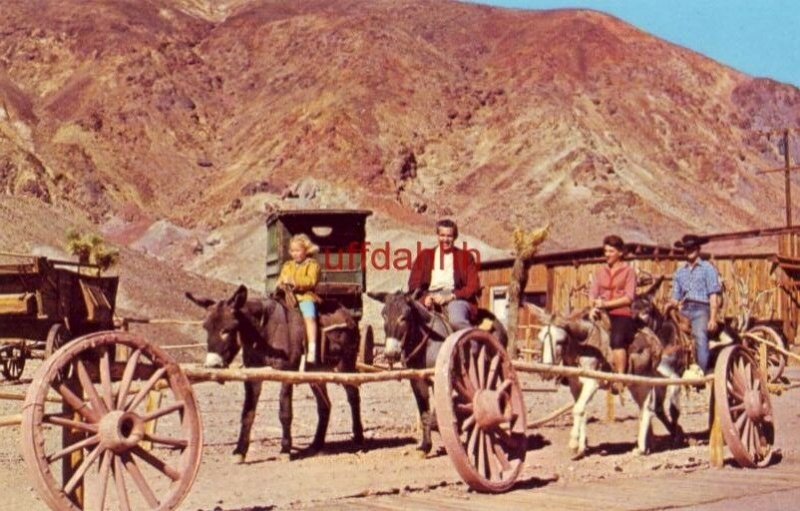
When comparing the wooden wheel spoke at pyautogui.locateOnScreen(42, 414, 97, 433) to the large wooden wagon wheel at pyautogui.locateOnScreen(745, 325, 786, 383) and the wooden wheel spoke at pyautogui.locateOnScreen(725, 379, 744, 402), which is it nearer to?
the wooden wheel spoke at pyautogui.locateOnScreen(725, 379, 744, 402)

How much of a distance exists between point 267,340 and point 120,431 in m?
5.74

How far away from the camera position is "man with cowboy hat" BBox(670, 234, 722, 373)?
520 inches

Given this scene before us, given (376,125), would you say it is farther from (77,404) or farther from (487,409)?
(77,404)

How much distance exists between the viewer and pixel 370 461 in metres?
12.0

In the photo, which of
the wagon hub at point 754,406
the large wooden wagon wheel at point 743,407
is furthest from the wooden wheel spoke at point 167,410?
the wagon hub at point 754,406

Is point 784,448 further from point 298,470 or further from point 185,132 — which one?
point 185,132

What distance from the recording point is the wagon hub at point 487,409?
329 inches

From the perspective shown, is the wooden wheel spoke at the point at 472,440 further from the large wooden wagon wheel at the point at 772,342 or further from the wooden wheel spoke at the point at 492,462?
the large wooden wagon wheel at the point at 772,342

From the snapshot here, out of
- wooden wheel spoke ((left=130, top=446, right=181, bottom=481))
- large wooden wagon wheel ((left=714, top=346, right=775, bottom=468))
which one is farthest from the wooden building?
wooden wheel spoke ((left=130, top=446, right=181, bottom=481))

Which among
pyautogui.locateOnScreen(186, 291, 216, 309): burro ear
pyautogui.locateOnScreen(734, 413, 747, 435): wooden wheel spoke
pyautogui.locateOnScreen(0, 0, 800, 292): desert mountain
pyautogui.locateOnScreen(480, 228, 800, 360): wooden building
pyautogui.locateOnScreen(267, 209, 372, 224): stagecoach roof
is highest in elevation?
pyautogui.locateOnScreen(0, 0, 800, 292): desert mountain

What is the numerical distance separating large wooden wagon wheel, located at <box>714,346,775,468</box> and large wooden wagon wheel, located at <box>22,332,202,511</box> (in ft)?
16.6

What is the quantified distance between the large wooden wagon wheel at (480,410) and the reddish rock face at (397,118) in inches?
2852

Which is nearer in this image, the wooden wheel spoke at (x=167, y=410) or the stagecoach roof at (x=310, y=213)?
the wooden wheel spoke at (x=167, y=410)

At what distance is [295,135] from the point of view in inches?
3939
